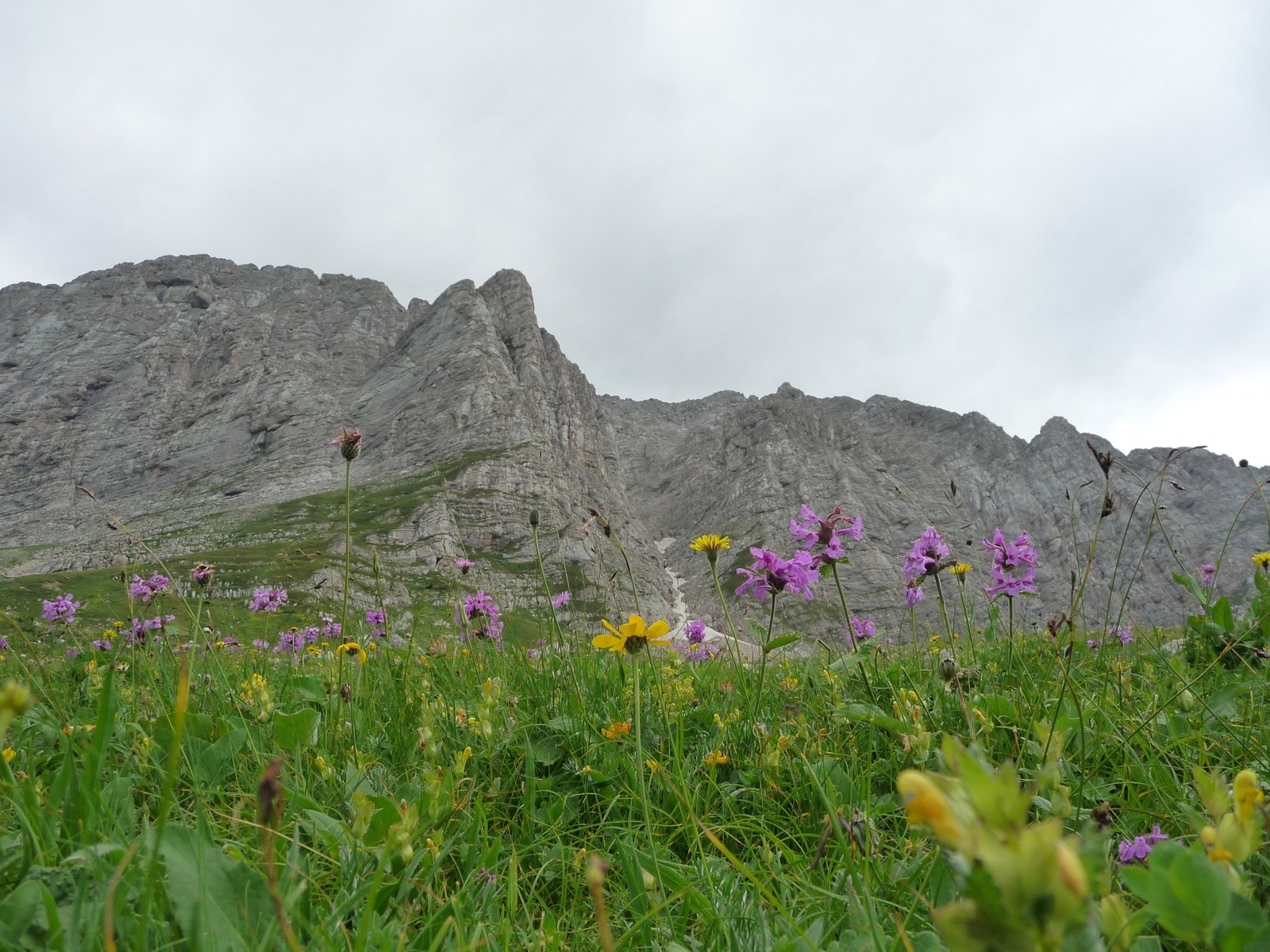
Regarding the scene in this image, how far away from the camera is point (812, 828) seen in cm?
216

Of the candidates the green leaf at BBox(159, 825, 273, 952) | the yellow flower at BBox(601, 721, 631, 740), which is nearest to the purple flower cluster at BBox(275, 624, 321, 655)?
the yellow flower at BBox(601, 721, 631, 740)

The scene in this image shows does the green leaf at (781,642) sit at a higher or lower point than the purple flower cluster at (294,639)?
higher

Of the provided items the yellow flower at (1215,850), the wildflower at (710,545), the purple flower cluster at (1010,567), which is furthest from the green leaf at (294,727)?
the purple flower cluster at (1010,567)

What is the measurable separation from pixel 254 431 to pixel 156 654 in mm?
167374

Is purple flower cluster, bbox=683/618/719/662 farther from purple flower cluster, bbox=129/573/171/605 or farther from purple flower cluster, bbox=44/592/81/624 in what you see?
purple flower cluster, bbox=44/592/81/624

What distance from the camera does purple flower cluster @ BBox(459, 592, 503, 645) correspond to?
5.12m

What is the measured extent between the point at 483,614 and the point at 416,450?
437 feet

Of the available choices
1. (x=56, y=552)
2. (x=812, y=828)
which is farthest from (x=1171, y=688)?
(x=56, y=552)

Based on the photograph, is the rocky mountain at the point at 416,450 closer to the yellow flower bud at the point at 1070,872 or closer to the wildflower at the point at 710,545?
the wildflower at the point at 710,545

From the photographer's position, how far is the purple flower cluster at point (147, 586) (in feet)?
A: 14.9

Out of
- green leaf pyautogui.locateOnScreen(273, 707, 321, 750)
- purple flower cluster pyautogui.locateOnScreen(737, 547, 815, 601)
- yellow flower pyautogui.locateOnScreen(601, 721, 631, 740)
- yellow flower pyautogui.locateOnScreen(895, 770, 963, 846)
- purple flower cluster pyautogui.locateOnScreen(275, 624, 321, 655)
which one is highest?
Answer: purple flower cluster pyautogui.locateOnScreen(737, 547, 815, 601)

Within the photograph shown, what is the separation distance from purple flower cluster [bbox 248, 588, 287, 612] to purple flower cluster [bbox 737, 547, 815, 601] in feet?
15.0

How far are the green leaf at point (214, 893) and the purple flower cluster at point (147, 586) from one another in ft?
12.3

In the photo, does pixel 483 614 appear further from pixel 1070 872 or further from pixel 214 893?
pixel 1070 872
